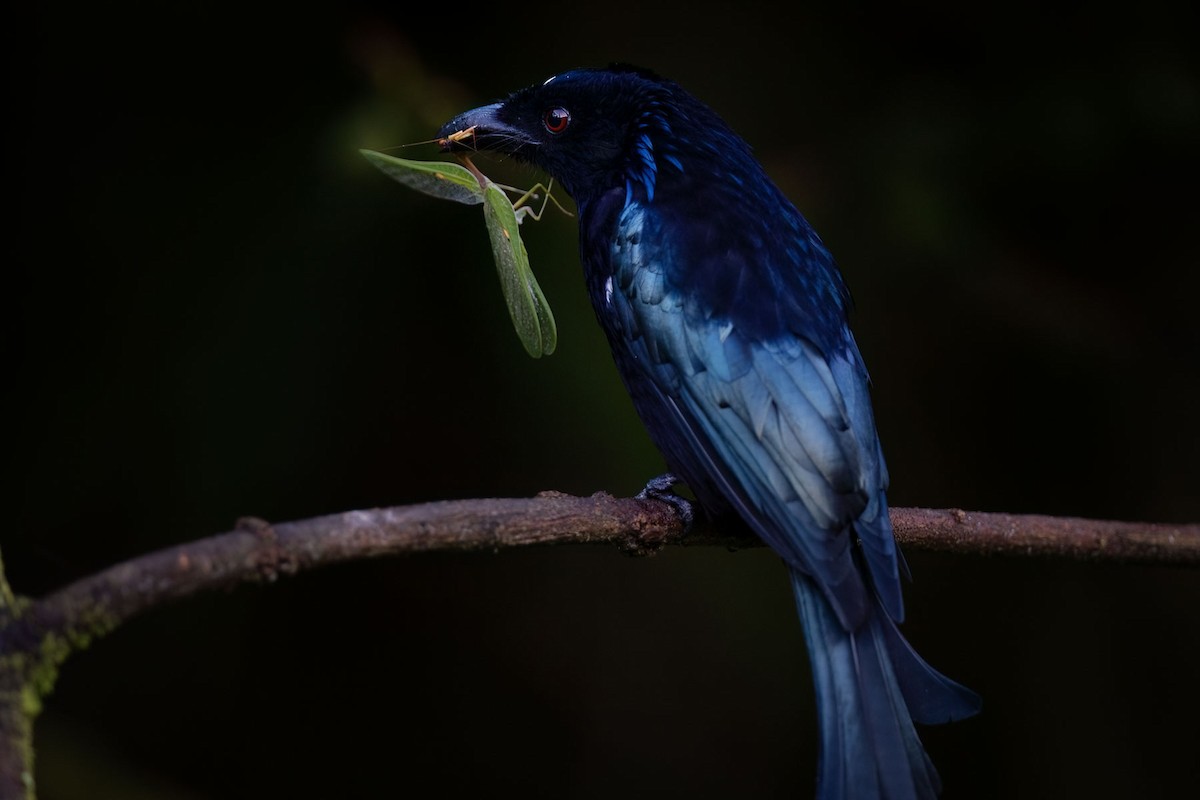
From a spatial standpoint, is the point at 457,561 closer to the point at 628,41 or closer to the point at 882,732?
the point at 628,41

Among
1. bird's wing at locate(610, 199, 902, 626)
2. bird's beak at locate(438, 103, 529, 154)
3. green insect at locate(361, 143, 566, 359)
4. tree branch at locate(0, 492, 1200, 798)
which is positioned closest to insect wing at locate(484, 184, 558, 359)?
green insect at locate(361, 143, 566, 359)

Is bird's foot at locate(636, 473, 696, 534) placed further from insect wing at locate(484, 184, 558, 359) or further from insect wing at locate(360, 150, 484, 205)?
insect wing at locate(360, 150, 484, 205)

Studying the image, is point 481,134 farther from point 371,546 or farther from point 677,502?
point 371,546

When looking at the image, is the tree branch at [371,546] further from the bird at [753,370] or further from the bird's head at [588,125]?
the bird's head at [588,125]

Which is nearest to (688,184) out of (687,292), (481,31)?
(687,292)

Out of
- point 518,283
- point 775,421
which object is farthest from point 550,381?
point 775,421

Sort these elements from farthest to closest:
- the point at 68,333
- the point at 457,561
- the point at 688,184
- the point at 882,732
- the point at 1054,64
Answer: the point at 457,561
the point at 1054,64
the point at 68,333
the point at 688,184
the point at 882,732

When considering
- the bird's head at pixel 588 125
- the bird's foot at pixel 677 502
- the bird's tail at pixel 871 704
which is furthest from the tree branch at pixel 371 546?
the bird's head at pixel 588 125
